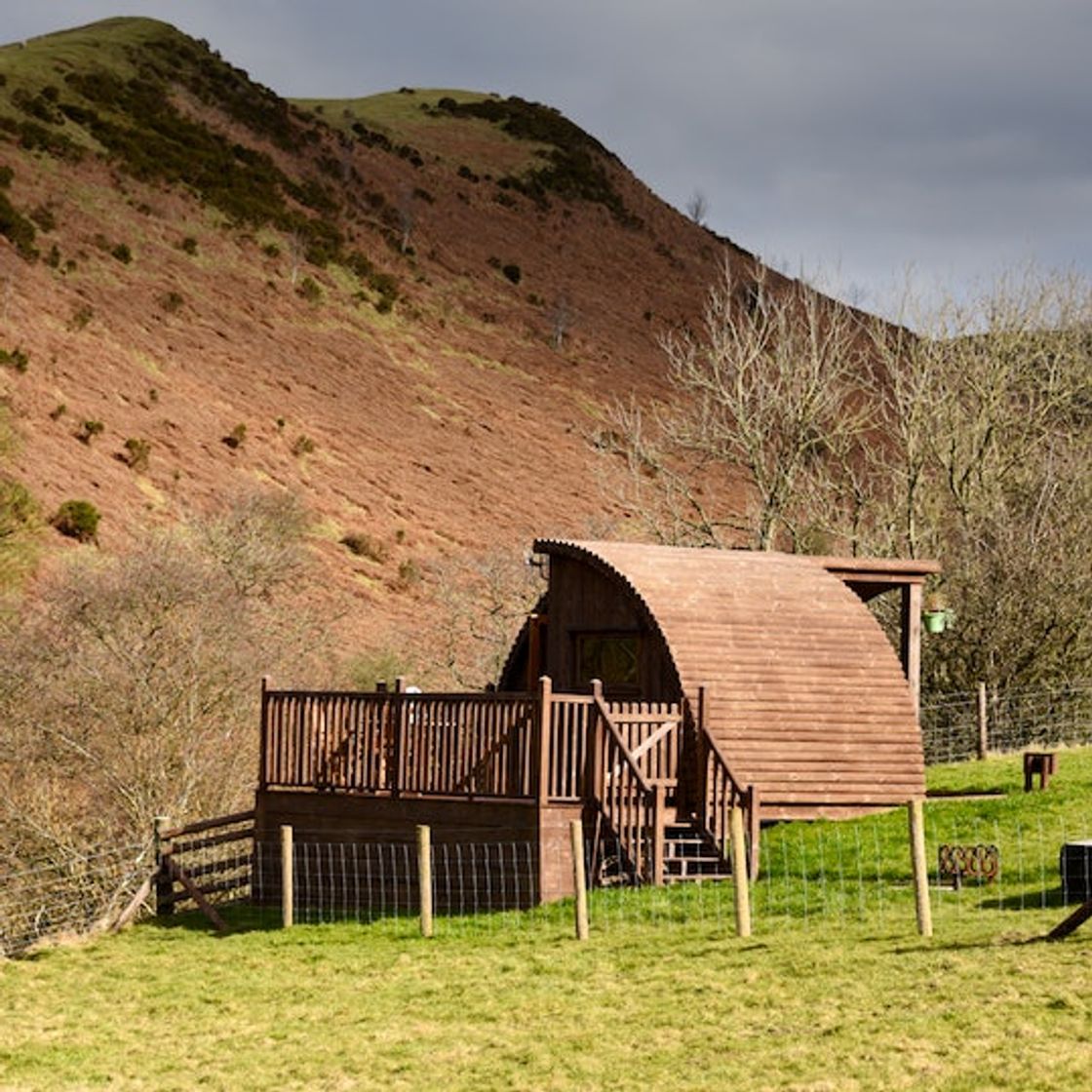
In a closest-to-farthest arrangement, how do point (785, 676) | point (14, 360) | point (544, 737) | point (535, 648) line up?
point (544, 737)
point (785, 676)
point (535, 648)
point (14, 360)

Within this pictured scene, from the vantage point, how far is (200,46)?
335ft

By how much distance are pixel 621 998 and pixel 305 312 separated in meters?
65.6

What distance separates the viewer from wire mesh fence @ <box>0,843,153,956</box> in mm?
27266

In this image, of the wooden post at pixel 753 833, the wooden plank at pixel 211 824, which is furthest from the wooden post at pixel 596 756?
the wooden plank at pixel 211 824

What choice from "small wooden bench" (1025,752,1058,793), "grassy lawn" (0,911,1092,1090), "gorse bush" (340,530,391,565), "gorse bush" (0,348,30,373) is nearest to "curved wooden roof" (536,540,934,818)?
"small wooden bench" (1025,752,1058,793)

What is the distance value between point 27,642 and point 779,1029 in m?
26.9

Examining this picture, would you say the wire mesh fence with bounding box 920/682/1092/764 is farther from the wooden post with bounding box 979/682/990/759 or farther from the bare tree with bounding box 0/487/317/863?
the bare tree with bounding box 0/487/317/863

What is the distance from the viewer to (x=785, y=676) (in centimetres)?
2470

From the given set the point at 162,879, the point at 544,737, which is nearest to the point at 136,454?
the point at 162,879

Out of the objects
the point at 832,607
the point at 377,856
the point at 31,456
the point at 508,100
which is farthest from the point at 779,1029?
the point at 508,100

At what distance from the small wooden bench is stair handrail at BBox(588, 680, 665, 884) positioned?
17.3ft

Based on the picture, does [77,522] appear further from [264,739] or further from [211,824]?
[264,739]

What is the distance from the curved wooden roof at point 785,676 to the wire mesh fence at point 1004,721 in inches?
261

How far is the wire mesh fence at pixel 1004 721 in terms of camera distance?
3325 cm
